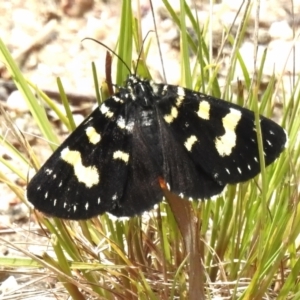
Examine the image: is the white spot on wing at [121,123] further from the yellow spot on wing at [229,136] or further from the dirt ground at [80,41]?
the dirt ground at [80,41]

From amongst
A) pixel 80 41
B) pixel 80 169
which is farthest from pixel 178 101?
pixel 80 41

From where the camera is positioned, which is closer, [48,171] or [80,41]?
[48,171]

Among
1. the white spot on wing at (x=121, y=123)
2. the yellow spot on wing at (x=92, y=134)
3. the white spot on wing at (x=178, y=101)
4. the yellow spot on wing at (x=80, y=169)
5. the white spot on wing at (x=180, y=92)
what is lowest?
the yellow spot on wing at (x=80, y=169)

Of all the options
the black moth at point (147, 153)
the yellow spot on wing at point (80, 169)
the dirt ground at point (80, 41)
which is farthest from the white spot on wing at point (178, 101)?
the dirt ground at point (80, 41)

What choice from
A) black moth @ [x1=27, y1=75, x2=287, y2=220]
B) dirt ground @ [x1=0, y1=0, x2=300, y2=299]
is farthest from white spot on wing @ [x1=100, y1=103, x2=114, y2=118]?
dirt ground @ [x1=0, y1=0, x2=300, y2=299]

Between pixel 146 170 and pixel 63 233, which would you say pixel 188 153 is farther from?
pixel 63 233

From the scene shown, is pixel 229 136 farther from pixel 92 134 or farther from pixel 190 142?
pixel 92 134
